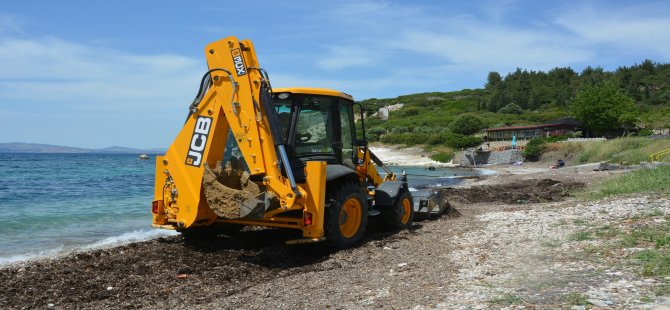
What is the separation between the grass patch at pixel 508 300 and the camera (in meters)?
4.89

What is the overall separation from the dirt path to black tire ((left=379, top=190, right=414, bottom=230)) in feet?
1.15

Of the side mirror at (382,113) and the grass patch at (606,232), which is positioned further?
the side mirror at (382,113)

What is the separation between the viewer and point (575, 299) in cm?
481

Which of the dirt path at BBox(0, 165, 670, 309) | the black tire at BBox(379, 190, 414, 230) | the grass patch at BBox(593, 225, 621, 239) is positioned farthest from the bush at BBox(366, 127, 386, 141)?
the grass patch at BBox(593, 225, 621, 239)

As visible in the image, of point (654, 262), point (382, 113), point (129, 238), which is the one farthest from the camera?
point (129, 238)

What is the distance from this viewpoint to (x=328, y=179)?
26.5 ft

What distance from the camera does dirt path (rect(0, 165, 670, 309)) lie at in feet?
17.4

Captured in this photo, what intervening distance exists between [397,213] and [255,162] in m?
3.77

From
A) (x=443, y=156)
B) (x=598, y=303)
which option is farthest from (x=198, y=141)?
(x=443, y=156)

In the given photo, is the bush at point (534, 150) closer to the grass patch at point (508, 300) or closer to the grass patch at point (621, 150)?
the grass patch at point (621, 150)

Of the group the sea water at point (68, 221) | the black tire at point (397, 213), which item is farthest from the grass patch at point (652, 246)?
the sea water at point (68, 221)

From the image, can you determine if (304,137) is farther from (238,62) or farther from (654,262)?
(654,262)

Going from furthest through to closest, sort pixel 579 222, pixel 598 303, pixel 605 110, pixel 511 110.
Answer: pixel 511 110 → pixel 605 110 → pixel 579 222 → pixel 598 303

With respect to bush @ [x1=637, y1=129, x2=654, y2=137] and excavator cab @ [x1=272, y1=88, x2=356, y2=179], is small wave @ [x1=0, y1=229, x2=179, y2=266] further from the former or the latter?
bush @ [x1=637, y1=129, x2=654, y2=137]
